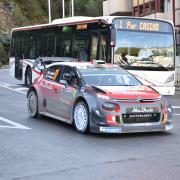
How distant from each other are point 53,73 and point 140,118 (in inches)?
121

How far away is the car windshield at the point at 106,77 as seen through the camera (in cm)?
1227

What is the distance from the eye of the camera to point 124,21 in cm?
1927

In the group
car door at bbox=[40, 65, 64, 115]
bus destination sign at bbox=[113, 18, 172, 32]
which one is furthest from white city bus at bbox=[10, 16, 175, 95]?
car door at bbox=[40, 65, 64, 115]

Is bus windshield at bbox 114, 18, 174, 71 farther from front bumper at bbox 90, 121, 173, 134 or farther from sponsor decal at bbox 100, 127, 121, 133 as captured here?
sponsor decal at bbox 100, 127, 121, 133

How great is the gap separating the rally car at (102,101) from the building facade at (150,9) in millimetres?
16569

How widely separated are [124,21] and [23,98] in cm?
428

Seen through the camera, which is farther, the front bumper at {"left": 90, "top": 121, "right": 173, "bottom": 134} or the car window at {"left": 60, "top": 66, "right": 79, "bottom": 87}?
the car window at {"left": 60, "top": 66, "right": 79, "bottom": 87}

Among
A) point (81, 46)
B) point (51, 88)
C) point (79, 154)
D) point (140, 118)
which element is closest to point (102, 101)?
point (140, 118)

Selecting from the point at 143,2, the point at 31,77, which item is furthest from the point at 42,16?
the point at 31,77

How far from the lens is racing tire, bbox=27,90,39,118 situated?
46.0 feet

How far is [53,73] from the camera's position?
1359 centimetres

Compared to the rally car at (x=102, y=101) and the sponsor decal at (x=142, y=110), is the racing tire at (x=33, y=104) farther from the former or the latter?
the sponsor decal at (x=142, y=110)

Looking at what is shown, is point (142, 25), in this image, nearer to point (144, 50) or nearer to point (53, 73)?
point (144, 50)

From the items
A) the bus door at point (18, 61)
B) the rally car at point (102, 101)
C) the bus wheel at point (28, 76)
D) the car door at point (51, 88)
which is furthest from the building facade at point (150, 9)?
the rally car at point (102, 101)
